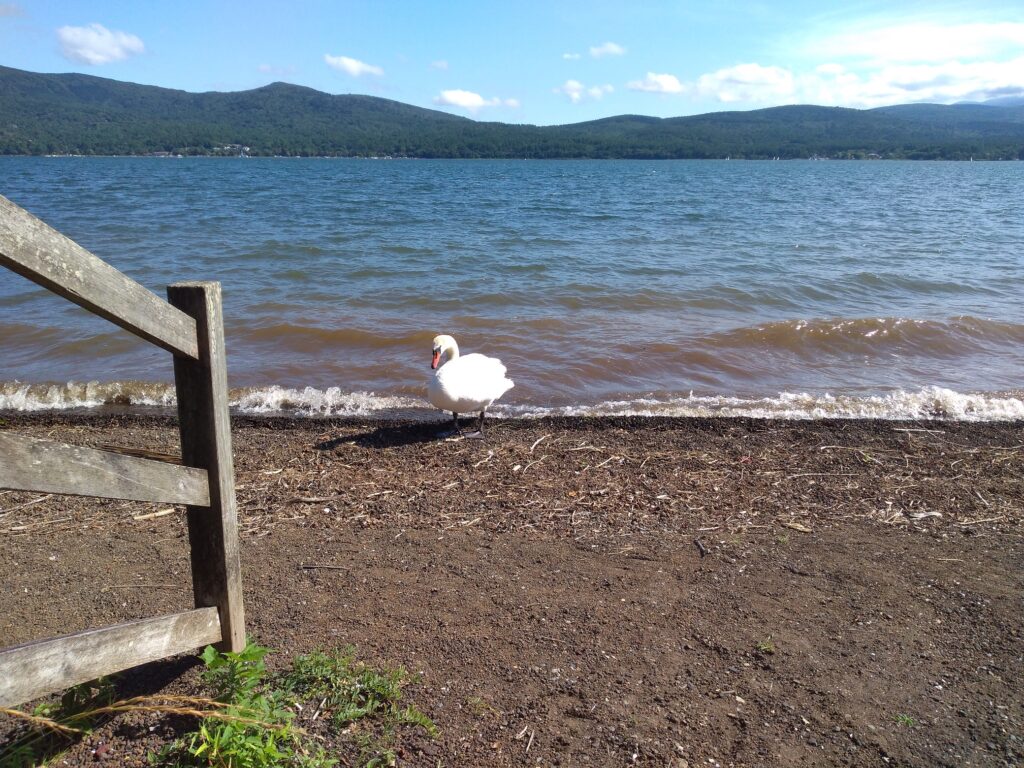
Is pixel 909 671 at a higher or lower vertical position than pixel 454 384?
lower

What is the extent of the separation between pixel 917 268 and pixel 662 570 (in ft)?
55.1

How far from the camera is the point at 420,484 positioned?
229 inches

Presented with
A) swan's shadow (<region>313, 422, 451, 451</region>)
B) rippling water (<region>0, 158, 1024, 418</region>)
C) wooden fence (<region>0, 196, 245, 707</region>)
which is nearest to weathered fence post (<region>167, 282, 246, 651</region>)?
wooden fence (<region>0, 196, 245, 707</region>)

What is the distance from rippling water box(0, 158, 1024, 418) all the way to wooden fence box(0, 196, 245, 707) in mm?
5734

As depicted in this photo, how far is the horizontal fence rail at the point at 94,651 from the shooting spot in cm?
219

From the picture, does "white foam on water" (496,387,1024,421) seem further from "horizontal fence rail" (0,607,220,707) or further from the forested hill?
the forested hill

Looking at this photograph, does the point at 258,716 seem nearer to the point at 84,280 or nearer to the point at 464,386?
the point at 84,280

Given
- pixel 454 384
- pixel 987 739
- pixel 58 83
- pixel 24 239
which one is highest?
pixel 58 83

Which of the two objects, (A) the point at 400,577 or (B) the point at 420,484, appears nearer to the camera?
(A) the point at 400,577

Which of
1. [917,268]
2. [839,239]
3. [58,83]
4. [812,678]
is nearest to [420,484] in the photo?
[812,678]

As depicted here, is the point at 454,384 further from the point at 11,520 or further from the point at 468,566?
the point at 11,520

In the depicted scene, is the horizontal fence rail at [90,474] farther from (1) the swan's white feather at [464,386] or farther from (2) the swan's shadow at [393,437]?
(1) the swan's white feather at [464,386]

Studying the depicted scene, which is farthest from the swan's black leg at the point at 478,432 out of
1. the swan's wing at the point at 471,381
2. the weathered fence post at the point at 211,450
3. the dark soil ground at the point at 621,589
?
the weathered fence post at the point at 211,450

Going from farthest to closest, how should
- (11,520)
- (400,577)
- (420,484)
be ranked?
(420,484) < (11,520) < (400,577)
